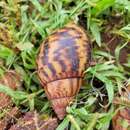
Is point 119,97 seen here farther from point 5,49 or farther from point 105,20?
point 5,49

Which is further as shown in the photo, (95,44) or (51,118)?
(95,44)

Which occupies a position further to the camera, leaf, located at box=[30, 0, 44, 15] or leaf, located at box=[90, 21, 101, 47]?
leaf, located at box=[30, 0, 44, 15]

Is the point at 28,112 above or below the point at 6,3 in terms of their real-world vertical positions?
below

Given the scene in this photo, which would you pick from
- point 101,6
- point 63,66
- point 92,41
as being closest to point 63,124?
point 63,66

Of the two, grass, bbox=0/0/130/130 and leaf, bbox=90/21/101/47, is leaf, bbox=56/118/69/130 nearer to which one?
grass, bbox=0/0/130/130

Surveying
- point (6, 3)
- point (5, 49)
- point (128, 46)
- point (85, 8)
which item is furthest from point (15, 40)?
point (128, 46)

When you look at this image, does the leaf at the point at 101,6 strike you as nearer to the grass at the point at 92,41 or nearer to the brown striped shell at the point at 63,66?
the grass at the point at 92,41

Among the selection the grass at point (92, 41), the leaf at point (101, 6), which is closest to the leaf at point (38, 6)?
the grass at point (92, 41)

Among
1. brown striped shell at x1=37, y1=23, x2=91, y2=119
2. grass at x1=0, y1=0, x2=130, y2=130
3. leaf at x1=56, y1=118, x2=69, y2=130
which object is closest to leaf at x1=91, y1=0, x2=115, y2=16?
grass at x1=0, y1=0, x2=130, y2=130
